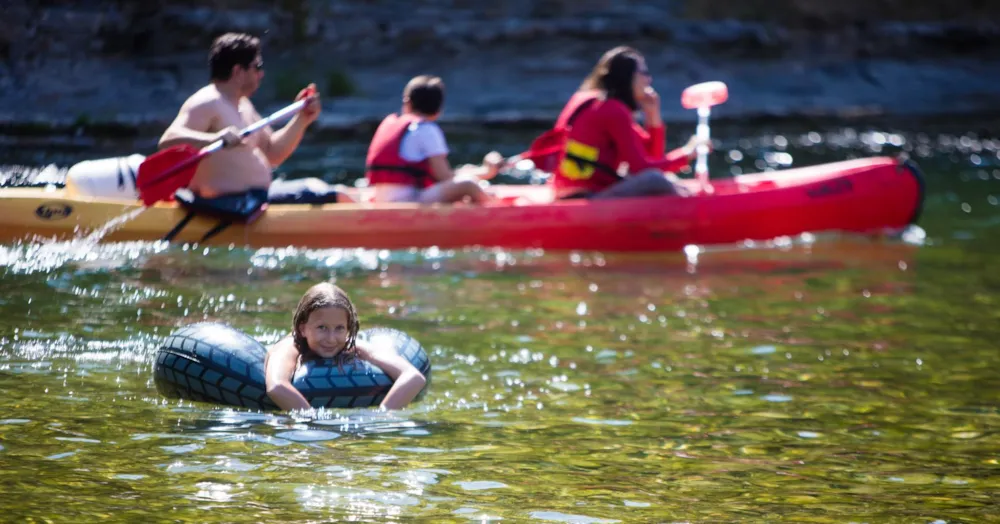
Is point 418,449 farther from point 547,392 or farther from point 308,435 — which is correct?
point 547,392

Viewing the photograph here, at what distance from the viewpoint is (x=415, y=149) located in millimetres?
9156

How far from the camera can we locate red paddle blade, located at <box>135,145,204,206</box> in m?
8.04

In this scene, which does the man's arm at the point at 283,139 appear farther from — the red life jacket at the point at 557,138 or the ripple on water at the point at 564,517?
the ripple on water at the point at 564,517

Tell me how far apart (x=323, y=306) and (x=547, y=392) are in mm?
1193

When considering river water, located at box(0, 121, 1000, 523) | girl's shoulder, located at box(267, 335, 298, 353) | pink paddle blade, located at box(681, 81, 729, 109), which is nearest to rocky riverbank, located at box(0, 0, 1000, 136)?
pink paddle blade, located at box(681, 81, 729, 109)

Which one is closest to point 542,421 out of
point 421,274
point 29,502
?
point 29,502

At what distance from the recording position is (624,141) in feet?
30.4

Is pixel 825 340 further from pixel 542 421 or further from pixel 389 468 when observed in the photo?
pixel 389 468

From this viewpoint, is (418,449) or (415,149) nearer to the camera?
(418,449)

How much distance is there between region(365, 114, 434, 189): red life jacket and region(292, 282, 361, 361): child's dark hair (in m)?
3.85

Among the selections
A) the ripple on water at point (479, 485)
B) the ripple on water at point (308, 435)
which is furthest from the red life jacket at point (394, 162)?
the ripple on water at point (479, 485)

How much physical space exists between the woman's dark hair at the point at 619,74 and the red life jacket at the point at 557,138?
88mm

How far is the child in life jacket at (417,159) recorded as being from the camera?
29.9 feet

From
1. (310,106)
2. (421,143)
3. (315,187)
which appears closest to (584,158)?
(421,143)
